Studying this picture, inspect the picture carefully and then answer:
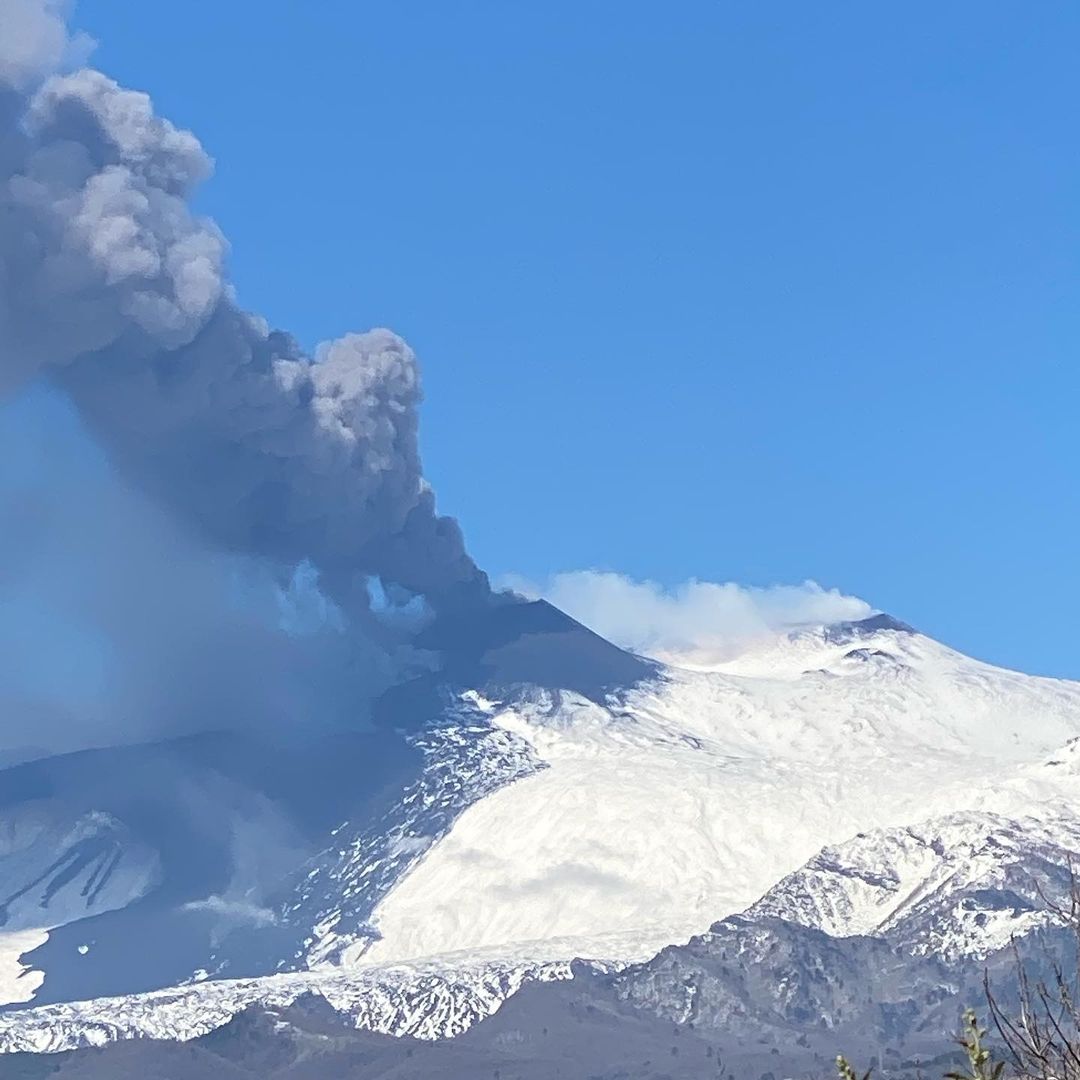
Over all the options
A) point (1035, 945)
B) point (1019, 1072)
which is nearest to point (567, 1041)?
point (1035, 945)

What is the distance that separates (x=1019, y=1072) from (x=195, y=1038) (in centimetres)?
18214

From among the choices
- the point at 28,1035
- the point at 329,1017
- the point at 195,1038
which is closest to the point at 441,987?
the point at 329,1017

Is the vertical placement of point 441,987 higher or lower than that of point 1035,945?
lower

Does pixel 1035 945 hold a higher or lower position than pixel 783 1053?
higher

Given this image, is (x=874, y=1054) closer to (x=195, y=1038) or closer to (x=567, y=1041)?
(x=567, y=1041)

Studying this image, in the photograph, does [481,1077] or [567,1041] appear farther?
[567,1041]

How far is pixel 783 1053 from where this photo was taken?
624ft

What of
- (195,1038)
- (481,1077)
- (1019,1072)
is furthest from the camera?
(195,1038)

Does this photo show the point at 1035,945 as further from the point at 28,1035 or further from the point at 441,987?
the point at 28,1035

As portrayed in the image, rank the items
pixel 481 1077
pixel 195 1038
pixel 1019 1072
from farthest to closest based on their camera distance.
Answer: pixel 195 1038 → pixel 481 1077 → pixel 1019 1072

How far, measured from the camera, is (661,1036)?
194750 millimetres

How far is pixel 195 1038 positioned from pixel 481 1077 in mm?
28636

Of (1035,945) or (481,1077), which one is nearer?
(481,1077)

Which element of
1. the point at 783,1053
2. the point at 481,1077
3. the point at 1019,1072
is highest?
the point at 783,1053
